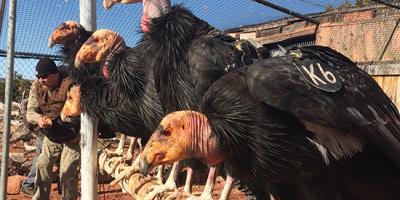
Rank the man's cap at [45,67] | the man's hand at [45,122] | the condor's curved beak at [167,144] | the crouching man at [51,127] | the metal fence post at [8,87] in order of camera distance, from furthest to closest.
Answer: the man's cap at [45,67]
the crouching man at [51,127]
the man's hand at [45,122]
the metal fence post at [8,87]
the condor's curved beak at [167,144]

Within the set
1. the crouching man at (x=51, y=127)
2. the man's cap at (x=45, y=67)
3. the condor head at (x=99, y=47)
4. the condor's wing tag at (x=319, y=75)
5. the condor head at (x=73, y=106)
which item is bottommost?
the crouching man at (x=51, y=127)

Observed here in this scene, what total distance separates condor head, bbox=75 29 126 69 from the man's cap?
0.96 meters

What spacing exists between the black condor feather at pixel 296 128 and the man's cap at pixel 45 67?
2.47 m

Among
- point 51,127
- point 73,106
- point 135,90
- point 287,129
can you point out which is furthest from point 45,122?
point 287,129

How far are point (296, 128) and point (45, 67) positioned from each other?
287cm

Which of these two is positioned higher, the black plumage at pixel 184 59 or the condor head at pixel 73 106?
the black plumage at pixel 184 59

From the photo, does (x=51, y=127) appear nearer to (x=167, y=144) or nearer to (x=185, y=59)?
(x=185, y=59)

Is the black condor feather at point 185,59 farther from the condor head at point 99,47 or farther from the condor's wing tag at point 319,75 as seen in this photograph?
the condor's wing tag at point 319,75

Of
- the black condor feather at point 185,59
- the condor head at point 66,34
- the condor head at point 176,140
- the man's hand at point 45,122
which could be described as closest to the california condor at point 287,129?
the condor head at point 176,140

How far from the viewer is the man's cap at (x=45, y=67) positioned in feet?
15.9

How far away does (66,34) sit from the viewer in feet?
13.5

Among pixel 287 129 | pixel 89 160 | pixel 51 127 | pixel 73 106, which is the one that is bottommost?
pixel 51 127

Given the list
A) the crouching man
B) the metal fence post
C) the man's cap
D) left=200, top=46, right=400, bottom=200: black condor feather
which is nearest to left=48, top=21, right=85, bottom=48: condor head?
the crouching man

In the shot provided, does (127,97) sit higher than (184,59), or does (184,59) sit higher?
(184,59)
